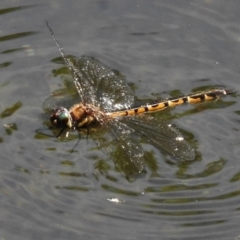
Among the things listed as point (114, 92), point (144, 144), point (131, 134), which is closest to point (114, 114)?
point (114, 92)

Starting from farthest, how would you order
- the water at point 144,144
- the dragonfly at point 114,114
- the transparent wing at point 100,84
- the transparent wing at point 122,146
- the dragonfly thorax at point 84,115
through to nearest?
1. the transparent wing at point 100,84
2. the dragonfly thorax at point 84,115
3. the dragonfly at point 114,114
4. the transparent wing at point 122,146
5. the water at point 144,144

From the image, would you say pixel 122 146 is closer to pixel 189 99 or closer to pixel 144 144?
pixel 144 144

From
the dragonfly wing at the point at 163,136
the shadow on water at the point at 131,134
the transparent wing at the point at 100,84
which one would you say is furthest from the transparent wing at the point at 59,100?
the dragonfly wing at the point at 163,136

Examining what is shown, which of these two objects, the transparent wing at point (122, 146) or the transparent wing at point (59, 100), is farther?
the transparent wing at point (59, 100)

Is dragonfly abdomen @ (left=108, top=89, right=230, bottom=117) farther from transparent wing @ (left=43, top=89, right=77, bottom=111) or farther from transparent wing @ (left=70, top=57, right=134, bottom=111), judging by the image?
transparent wing @ (left=43, top=89, right=77, bottom=111)

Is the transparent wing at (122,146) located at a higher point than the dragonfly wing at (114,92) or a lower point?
lower

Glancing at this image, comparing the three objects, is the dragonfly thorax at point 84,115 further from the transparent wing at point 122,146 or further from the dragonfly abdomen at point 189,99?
the dragonfly abdomen at point 189,99

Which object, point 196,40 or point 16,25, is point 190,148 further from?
point 16,25

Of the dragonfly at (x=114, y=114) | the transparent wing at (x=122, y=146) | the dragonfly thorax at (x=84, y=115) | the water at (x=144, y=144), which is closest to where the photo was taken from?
the water at (x=144, y=144)

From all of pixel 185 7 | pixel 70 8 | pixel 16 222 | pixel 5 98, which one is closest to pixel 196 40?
pixel 185 7
